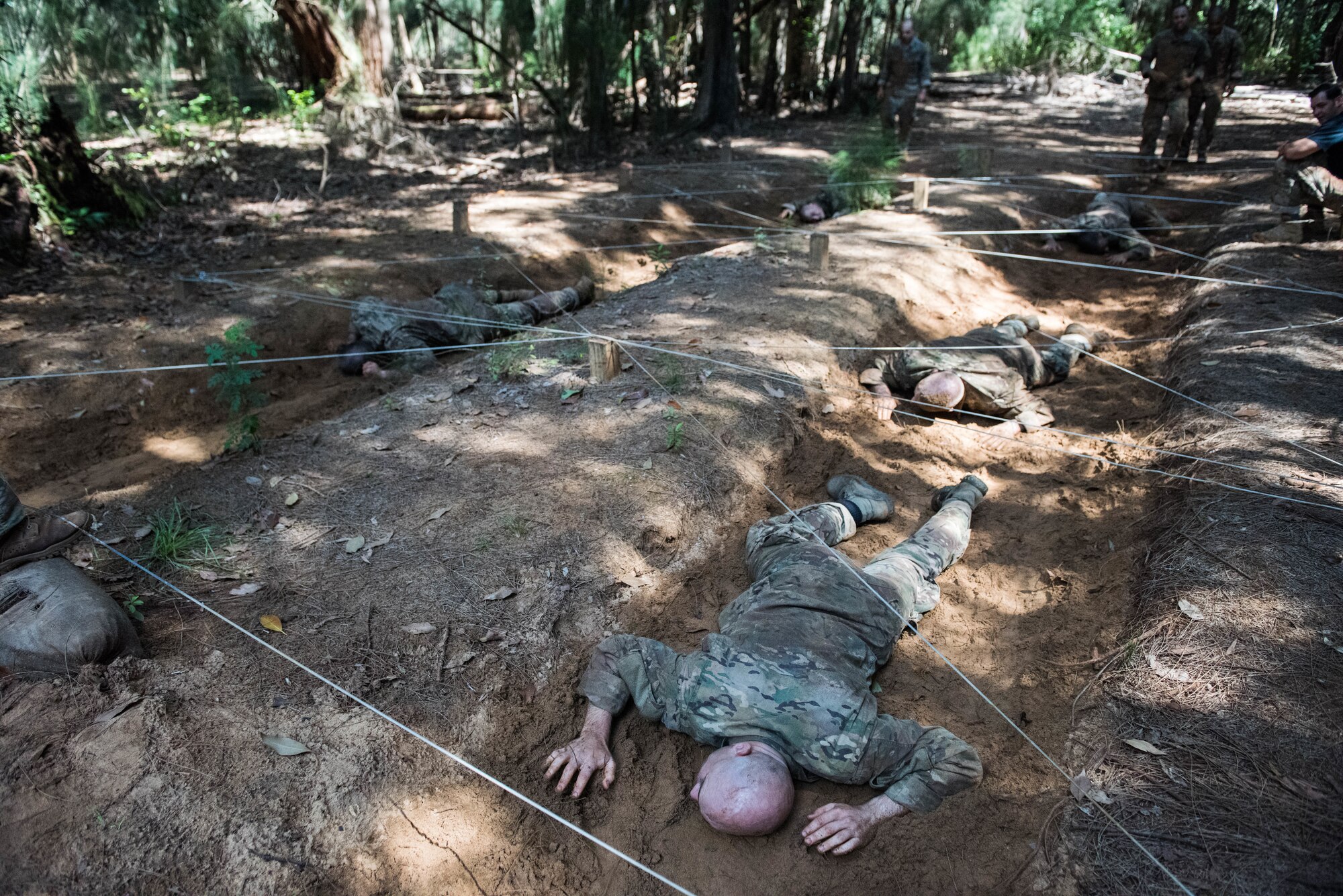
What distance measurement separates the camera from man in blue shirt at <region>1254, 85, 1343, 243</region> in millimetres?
5820

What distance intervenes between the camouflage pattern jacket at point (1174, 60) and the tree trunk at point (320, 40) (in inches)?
430

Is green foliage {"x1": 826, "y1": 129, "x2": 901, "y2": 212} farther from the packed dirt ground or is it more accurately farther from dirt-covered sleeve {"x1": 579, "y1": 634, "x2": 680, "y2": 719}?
dirt-covered sleeve {"x1": 579, "y1": 634, "x2": 680, "y2": 719}

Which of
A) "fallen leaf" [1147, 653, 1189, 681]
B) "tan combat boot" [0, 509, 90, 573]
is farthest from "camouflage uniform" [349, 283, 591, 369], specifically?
"fallen leaf" [1147, 653, 1189, 681]

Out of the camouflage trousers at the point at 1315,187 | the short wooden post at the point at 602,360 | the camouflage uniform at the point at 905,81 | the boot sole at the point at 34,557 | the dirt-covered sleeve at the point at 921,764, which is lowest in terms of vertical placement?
the dirt-covered sleeve at the point at 921,764

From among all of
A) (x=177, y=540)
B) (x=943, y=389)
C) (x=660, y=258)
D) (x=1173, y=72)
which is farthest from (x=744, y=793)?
(x=1173, y=72)

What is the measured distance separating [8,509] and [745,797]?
305 cm

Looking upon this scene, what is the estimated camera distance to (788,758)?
2.75 metres

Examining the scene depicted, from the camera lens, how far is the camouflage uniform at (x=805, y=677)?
106 inches

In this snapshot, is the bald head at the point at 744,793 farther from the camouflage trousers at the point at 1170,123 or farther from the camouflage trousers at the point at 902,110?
the camouflage trousers at the point at 902,110

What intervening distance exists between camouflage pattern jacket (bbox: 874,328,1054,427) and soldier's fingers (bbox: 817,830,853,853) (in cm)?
321

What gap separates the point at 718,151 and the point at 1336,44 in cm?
806

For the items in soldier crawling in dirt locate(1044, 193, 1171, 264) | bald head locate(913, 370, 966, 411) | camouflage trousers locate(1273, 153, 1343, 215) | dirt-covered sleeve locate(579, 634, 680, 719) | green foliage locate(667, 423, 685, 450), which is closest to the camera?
dirt-covered sleeve locate(579, 634, 680, 719)

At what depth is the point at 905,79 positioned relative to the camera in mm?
11078

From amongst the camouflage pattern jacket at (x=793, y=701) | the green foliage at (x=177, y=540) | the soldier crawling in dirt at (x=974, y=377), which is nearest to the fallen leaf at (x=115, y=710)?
the green foliage at (x=177, y=540)
